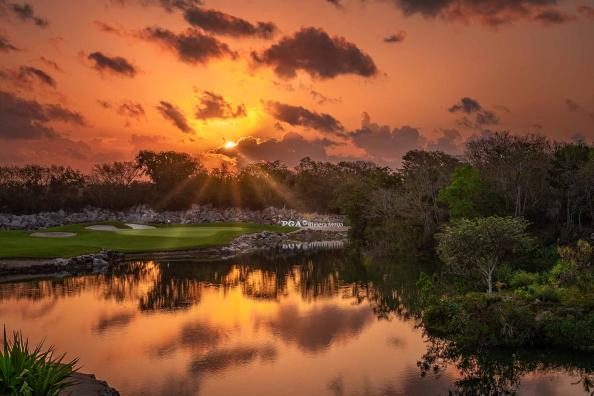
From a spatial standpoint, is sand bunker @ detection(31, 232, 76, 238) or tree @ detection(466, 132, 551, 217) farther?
sand bunker @ detection(31, 232, 76, 238)

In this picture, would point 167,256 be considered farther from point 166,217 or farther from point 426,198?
point 166,217

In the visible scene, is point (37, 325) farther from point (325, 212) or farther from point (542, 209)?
point (325, 212)

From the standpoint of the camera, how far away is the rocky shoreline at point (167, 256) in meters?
47.2

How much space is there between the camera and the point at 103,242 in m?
63.9

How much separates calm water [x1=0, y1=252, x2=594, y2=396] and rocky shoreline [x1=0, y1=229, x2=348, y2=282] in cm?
544

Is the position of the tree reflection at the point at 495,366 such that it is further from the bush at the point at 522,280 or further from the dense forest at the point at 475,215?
the bush at the point at 522,280

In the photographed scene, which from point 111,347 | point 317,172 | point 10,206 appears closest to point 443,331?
point 111,347

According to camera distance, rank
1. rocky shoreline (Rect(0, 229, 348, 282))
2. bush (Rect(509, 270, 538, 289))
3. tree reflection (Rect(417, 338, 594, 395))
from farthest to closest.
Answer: rocky shoreline (Rect(0, 229, 348, 282))
bush (Rect(509, 270, 538, 289))
tree reflection (Rect(417, 338, 594, 395))

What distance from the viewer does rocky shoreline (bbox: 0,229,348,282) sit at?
47.2 meters

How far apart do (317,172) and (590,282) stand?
127m

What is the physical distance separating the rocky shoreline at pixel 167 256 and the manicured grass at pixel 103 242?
4.30 feet

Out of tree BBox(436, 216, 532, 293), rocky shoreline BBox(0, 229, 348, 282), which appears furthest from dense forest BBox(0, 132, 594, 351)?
rocky shoreline BBox(0, 229, 348, 282)

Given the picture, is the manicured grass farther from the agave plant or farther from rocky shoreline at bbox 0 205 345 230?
the agave plant

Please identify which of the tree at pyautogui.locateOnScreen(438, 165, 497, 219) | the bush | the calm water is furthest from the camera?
the tree at pyautogui.locateOnScreen(438, 165, 497, 219)
